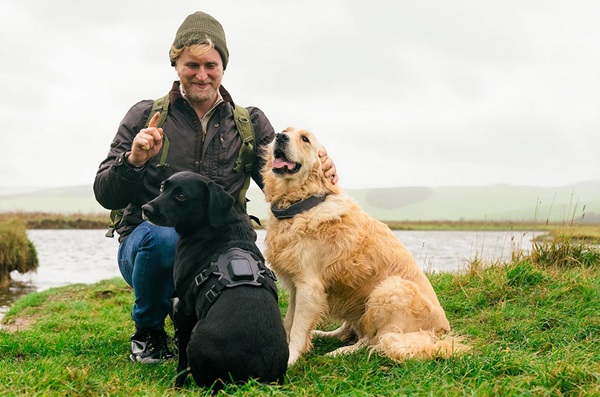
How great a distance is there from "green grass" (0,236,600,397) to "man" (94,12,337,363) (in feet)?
1.64

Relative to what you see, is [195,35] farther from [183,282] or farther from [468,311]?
[468,311]

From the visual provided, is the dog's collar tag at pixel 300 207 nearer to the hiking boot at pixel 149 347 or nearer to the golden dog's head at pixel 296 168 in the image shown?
the golden dog's head at pixel 296 168

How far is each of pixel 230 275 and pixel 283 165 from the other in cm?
135

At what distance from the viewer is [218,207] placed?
3514 mm

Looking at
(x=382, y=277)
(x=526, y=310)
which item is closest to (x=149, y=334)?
(x=382, y=277)

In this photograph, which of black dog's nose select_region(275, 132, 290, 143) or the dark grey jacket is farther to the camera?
the dark grey jacket

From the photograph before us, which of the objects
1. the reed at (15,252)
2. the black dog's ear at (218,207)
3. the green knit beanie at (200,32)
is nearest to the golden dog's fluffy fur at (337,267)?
the black dog's ear at (218,207)

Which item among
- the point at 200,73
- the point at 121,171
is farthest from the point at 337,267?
the point at 200,73

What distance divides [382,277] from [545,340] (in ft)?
4.91

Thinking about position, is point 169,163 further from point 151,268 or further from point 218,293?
point 218,293

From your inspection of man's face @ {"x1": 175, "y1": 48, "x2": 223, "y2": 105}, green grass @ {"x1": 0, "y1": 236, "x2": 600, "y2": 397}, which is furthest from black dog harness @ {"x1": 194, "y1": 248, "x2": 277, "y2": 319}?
man's face @ {"x1": 175, "y1": 48, "x2": 223, "y2": 105}

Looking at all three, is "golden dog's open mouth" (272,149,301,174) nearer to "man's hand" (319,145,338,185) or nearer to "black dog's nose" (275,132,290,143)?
"black dog's nose" (275,132,290,143)

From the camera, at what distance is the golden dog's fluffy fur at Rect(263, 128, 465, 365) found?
4059 mm

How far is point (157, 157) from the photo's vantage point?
4430 millimetres
